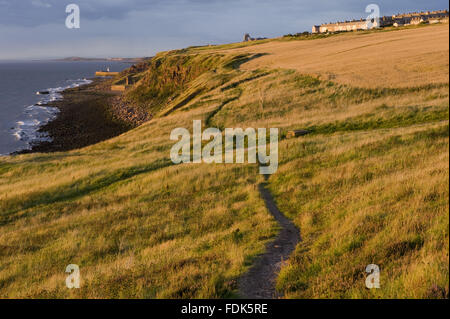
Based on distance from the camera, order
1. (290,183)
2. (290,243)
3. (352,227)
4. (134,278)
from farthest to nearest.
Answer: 1. (290,183)
2. (290,243)
3. (352,227)
4. (134,278)

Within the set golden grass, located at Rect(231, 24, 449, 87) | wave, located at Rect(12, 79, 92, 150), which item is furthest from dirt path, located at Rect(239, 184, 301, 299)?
wave, located at Rect(12, 79, 92, 150)

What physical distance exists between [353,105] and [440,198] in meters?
24.2

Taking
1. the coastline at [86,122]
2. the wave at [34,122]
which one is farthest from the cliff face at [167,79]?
the wave at [34,122]

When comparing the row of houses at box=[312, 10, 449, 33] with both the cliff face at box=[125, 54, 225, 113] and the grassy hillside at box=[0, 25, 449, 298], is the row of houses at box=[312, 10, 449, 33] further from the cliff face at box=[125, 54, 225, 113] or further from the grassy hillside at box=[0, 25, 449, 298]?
the grassy hillside at box=[0, 25, 449, 298]

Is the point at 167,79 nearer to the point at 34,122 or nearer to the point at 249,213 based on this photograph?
the point at 34,122

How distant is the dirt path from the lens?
324 inches

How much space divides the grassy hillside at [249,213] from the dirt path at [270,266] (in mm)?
286

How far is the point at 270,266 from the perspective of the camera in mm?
9477

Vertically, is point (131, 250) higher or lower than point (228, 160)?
lower

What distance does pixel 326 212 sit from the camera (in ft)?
40.5

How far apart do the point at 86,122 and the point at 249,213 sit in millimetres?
69291

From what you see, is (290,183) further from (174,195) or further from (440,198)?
(440,198)

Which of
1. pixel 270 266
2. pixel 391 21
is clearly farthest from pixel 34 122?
pixel 391 21

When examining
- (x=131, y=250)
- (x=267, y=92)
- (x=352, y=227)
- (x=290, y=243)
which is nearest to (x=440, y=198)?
(x=352, y=227)
